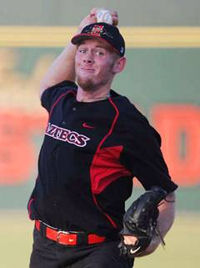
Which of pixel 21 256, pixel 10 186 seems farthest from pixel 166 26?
pixel 21 256

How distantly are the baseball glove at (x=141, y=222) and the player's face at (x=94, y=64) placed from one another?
0.51m

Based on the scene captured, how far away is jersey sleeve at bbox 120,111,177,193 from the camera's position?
2.82 meters

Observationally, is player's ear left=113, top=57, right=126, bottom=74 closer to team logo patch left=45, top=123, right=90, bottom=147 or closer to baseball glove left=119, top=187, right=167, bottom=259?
team logo patch left=45, top=123, right=90, bottom=147

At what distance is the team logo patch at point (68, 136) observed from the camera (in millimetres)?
2858

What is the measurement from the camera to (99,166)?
2844mm

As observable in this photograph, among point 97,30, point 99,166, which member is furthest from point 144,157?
point 97,30

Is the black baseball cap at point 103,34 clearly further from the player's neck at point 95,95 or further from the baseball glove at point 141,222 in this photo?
the baseball glove at point 141,222

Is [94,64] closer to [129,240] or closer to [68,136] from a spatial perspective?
[68,136]

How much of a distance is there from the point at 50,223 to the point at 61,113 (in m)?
0.46

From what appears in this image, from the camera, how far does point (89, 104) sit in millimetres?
2939

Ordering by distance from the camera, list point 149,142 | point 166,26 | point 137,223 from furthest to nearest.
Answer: point 166,26
point 149,142
point 137,223

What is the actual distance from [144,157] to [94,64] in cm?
44

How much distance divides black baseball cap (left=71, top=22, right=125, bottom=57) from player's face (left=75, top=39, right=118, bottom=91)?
0.02m

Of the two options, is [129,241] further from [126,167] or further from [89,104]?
[89,104]
